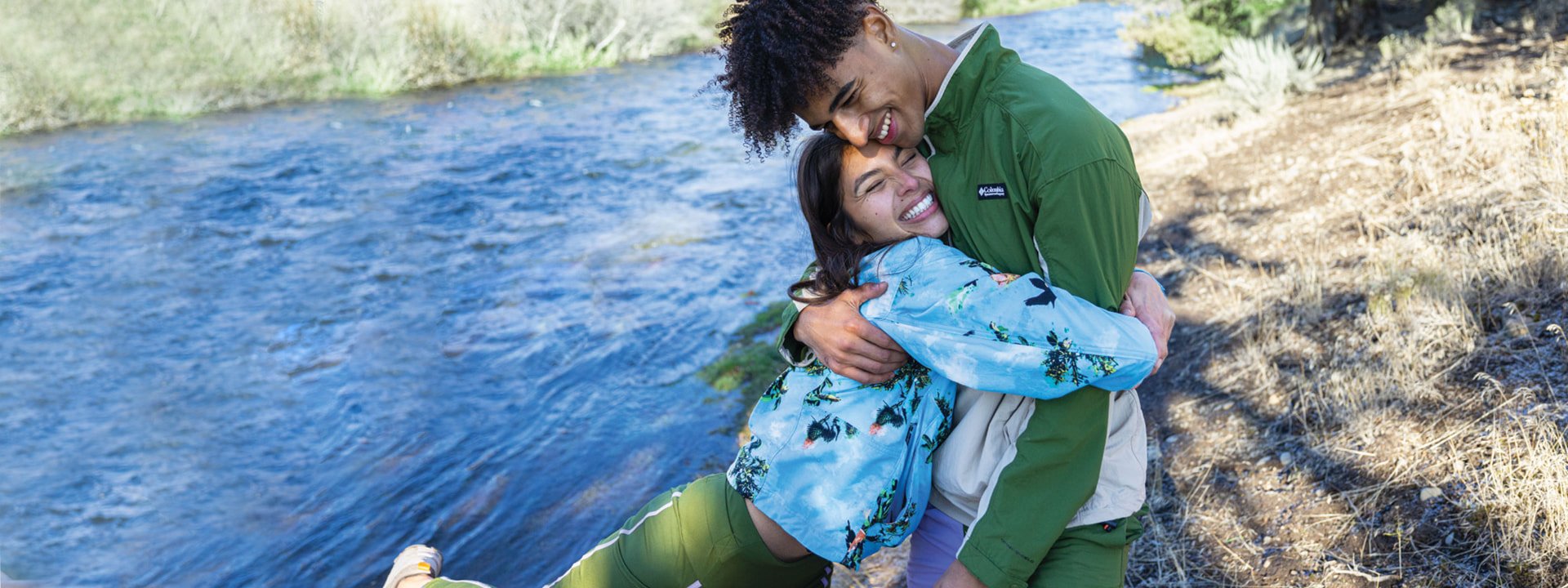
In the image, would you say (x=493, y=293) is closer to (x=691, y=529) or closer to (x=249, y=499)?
(x=249, y=499)

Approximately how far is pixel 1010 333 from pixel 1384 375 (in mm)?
2438

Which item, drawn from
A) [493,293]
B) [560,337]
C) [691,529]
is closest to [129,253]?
[493,293]

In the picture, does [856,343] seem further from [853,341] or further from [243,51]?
[243,51]

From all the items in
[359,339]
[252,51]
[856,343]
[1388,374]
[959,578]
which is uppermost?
[856,343]

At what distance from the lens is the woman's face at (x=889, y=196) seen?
227cm

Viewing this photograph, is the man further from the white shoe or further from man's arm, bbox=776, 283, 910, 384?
the white shoe

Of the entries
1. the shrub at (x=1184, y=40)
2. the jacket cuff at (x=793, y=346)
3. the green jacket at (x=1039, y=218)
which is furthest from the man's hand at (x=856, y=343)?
the shrub at (x=1184, y=40)

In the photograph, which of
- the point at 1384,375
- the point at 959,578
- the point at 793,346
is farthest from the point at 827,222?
the point at 1384,375

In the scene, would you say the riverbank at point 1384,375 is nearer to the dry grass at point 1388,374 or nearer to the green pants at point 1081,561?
the dry grass at point 1388,374

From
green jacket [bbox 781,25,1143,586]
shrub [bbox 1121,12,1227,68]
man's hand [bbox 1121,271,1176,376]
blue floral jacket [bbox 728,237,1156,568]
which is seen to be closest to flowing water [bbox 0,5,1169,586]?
blue floral jacket [bbox 728,237,1156,568]

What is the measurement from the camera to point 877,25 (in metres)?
2.19

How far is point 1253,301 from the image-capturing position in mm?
5125

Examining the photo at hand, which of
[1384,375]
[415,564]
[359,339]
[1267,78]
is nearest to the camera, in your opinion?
[415,564]

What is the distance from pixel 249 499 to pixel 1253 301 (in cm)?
530
